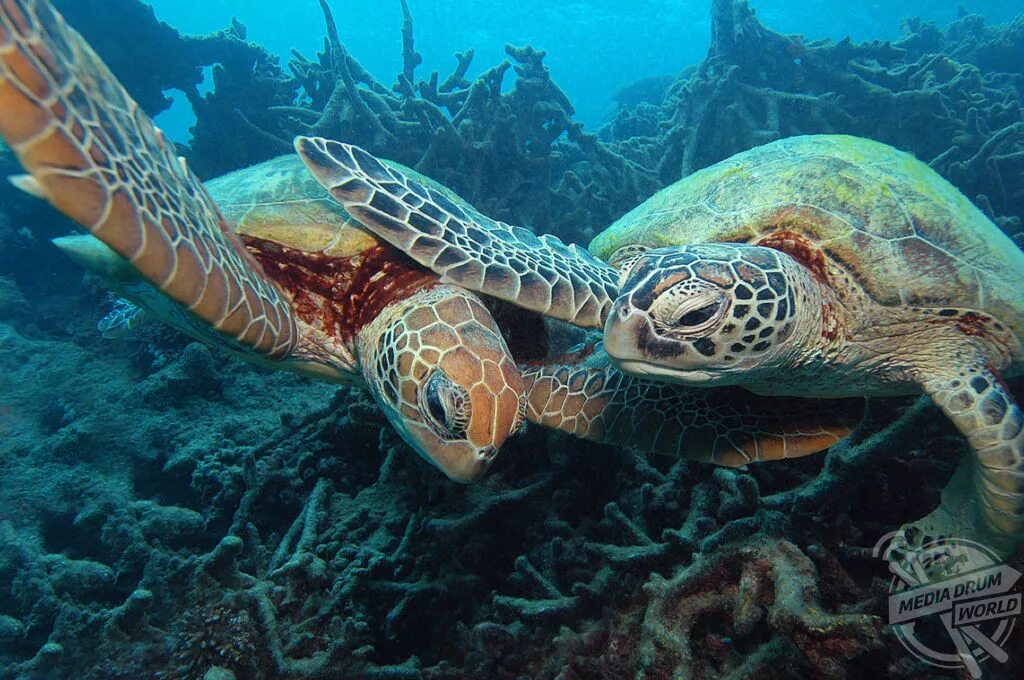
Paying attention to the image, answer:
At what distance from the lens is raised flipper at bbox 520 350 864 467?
210 centimetres

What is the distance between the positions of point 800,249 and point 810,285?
1.12ft

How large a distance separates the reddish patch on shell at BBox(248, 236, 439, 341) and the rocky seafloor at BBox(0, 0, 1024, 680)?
Result: 0.71 m

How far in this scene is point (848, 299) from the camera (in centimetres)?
194

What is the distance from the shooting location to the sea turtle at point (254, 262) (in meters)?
1.06

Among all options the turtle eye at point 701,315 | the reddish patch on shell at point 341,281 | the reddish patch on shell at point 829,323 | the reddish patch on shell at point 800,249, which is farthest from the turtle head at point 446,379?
the reddish patch on shell at point 800,249

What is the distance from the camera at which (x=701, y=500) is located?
209 cm

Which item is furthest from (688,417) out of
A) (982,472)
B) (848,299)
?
(982,472)

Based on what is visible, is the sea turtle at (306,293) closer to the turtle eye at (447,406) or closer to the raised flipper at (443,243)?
the turtle eye at (447,406)

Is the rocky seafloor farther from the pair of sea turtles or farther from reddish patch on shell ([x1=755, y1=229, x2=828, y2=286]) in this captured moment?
reddish patch on shell ([x1=755, y1=229, x2=828, y2=286])

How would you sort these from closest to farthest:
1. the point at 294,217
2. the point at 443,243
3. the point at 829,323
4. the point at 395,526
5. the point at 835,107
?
the point at 829,323
the point at 443,243
the point at 294,217
the point at 395,526
the point at 835,107

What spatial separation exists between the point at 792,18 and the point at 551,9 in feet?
83.5

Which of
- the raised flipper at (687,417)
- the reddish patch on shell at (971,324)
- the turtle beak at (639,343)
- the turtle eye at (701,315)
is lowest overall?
the raised flipper at (687,417)

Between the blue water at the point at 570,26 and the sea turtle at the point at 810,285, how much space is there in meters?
26.9

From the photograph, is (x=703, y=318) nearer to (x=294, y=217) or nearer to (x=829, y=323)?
(x=829, y=323)
